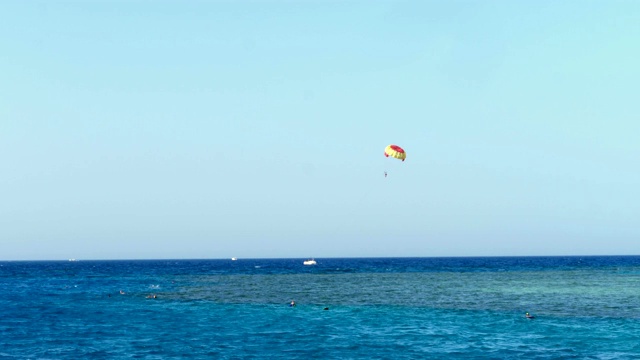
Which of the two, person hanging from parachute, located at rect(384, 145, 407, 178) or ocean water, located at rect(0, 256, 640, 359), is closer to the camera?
ocean water, located at rect(0, 256, 640, 359)

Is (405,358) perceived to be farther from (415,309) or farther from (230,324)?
(415,309)

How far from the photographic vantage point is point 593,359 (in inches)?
1556

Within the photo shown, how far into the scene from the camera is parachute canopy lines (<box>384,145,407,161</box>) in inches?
2646

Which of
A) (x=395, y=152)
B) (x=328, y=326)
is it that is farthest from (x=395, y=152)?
(x=328, y=326)

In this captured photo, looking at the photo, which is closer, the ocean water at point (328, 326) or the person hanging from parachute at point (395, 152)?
the ocean water at point (328, 326)

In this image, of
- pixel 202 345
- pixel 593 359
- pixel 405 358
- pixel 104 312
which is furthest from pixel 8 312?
pixel 593 359

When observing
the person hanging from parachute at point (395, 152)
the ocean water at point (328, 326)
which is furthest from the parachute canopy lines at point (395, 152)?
the ocean water at point (328, 326)

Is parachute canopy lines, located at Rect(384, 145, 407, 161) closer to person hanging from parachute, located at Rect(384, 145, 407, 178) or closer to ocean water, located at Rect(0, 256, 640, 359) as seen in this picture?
person hanging from parachute, located at Rect(384, 145, 407, 178)

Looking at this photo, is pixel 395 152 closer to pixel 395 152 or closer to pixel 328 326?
pixel 395 152

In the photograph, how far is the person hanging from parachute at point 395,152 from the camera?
220 feet

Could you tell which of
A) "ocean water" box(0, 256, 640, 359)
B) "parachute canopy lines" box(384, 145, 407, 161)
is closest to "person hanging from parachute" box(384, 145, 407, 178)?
"parachute canopy lines" box(384, 145, 407, 161)

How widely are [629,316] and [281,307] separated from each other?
32.1m

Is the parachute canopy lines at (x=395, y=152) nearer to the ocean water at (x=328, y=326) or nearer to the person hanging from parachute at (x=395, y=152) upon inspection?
the person hanging from parachute at (x=395, y=152)

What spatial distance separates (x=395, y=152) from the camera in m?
67.6
